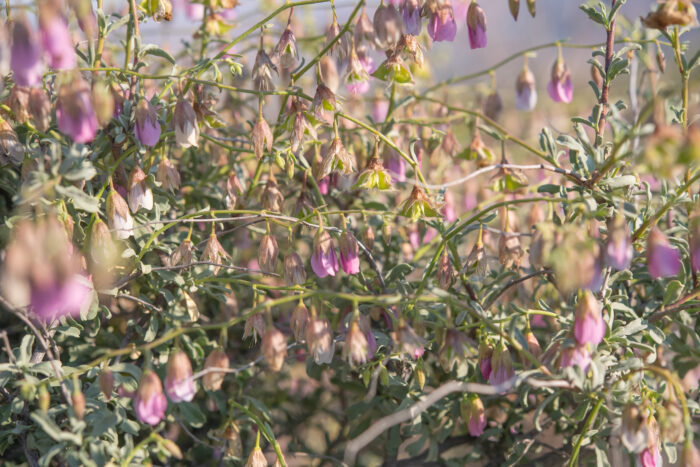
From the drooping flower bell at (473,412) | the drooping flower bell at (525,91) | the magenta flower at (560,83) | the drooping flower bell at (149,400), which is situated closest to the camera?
the drooping flower bell at (149,400)

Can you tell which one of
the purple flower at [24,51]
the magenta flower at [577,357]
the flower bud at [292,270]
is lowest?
the magenta flower at [577,357]

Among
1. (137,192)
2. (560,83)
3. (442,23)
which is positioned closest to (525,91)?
(560,83)

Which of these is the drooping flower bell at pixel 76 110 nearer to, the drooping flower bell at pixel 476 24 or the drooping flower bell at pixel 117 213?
the drooping flower bell at pixel 117 213

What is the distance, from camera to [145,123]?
4.79ft

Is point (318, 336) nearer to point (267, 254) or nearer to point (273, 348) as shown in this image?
point (273, 348)

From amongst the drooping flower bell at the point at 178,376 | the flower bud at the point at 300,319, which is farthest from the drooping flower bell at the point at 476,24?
the drooping flower bell at the point at 178,376

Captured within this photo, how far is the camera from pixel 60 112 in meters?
1.26

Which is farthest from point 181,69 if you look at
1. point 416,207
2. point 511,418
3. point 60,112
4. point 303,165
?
point 511,418

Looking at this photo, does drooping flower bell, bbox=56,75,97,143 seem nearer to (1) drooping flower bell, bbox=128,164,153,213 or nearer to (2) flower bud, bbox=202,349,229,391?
(1) drooping flower bell, bbox=128,164,153,213

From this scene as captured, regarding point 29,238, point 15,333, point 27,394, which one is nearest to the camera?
point 29,238

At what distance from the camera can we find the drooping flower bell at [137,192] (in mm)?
1565

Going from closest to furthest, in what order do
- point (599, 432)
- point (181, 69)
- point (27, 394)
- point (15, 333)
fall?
point (27, 394) < point (599, 432) < point (181, 69) < point (15, 333)

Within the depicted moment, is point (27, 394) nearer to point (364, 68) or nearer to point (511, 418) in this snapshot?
point (364, 68)

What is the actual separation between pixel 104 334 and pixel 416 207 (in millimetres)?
1006
